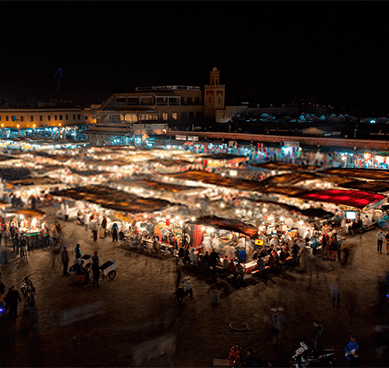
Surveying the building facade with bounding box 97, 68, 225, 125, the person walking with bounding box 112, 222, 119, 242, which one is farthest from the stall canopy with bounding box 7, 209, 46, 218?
the building facade with bounding box 97, 68, 225, 125

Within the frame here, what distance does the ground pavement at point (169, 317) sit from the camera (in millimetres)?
8500

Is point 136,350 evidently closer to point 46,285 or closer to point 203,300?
point 203,300

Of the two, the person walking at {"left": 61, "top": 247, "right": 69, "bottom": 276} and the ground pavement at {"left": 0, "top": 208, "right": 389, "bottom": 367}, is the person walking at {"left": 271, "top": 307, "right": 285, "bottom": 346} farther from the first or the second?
the person walking at {"left": 61, "top": 247, "right": 69, "bottom": 276}

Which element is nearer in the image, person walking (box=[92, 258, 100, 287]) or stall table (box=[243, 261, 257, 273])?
person walking (box=[92, 258, 100, 287])

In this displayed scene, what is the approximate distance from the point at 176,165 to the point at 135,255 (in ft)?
48.4

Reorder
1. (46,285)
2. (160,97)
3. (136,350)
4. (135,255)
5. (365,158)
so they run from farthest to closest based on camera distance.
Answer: (160,97)
(365,158)
(135,255)
(46,285)
(136,350)

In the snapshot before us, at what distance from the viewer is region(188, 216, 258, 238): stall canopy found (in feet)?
45.7

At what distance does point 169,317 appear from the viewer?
10.0 meters

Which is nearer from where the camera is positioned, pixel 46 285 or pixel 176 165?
pixel 46 285

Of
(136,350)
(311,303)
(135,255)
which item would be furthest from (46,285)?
(311,303)

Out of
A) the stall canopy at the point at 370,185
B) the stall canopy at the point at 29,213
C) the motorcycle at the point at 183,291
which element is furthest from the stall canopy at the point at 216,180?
the motorcycle at the point at 183,291

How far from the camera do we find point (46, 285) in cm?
1190

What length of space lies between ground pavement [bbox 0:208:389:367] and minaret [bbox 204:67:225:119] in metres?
49.5

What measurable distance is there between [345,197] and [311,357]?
987cm
